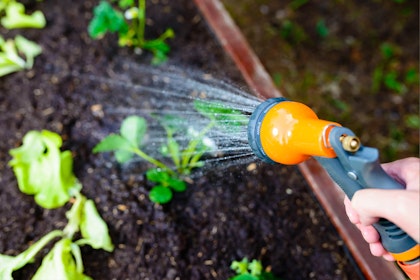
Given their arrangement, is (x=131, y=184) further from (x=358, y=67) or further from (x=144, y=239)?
(x=358, y=67)

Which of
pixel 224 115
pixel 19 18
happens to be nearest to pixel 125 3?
pixel 19 18

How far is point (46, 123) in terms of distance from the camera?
1506mm

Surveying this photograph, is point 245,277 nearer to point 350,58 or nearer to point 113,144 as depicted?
point 113,144

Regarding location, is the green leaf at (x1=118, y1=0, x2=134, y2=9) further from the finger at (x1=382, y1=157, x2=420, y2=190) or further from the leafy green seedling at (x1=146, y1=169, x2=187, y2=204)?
the finger at (x1=382, y1=157, x2=420, y2=190)

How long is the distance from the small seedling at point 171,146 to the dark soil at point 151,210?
0.18 feet

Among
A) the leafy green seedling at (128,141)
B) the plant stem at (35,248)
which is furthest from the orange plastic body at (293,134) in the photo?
the plant stem at (35,248)

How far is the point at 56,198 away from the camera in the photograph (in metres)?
1.33

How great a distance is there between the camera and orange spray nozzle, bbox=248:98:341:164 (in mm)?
848

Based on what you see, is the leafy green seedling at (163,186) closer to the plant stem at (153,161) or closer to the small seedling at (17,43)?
the plant stem at (153,161)

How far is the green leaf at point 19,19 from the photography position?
5.48 ft

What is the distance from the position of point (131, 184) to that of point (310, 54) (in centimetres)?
110

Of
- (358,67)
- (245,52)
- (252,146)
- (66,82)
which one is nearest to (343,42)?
(358,67)

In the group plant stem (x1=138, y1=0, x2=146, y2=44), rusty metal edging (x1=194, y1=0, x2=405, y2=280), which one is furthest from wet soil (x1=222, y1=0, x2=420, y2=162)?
plant stem (x1=138, y1=0, x2=146, y2=44)

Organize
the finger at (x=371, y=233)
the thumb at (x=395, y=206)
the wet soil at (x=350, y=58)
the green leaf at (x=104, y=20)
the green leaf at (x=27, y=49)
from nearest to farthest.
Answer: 1. the thumb at (x=395, y=206)
2. the finger at (x=371, y=233)
3. the green leaf at (x=104, y=20)
4. the green leaf at (x=27, y=49)
5. the wet soil at (x=350, y=58)
